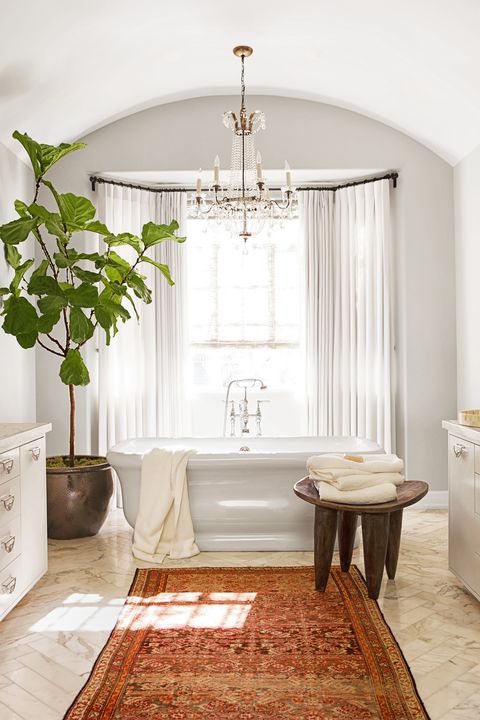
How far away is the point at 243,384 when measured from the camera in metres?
5.21

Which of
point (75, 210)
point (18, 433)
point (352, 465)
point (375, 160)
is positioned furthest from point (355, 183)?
point (18, 433)

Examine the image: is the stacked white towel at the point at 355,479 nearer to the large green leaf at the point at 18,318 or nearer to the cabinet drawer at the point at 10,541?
the cabinet drawer at the point at 10,541

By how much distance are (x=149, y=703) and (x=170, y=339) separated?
3150 mm

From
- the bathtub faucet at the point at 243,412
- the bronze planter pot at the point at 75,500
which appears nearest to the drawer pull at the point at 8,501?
the bronze planter pot at the point at 75,500

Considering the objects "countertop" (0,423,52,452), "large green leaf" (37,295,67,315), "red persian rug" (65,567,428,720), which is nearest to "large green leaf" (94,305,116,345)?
"large green leaf" (37,295,67,315)

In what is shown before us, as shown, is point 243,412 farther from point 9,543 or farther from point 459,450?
point 9,543

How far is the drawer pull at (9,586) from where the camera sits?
2633mm

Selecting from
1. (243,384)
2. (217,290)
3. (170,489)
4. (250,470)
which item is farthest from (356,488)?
(217,290)

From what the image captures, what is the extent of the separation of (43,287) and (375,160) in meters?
2.56

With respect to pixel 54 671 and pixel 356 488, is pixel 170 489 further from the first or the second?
pixel 54 671

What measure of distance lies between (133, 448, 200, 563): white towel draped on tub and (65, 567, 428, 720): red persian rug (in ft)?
1.32

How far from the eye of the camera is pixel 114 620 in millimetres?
2732

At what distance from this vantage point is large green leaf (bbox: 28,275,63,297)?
3484 mm

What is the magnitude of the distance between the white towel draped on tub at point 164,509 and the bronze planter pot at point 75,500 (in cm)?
41
